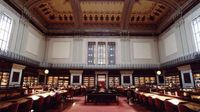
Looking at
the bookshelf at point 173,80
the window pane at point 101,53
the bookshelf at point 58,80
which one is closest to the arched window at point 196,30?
the bookshelf at point 173,80

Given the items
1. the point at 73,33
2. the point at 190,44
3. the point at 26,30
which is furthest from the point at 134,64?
the point at 26,30

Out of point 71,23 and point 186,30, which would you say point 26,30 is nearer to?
point 71,23

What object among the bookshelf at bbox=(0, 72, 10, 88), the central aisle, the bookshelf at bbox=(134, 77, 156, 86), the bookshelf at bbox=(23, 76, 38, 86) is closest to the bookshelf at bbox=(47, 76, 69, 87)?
the bookshelf at bbox=(23, 76, 38, 86)

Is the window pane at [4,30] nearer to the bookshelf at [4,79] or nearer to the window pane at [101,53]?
the bookshelf at [4,79]

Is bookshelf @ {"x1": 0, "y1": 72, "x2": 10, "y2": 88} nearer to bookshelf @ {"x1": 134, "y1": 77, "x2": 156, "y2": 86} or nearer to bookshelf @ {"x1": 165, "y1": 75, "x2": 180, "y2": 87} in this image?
bookshelf @ {"x1": 134, "y1": 77, "x2": 156, "y2": 86}

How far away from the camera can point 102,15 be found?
15469 mm

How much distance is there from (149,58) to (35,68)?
42.5 ft

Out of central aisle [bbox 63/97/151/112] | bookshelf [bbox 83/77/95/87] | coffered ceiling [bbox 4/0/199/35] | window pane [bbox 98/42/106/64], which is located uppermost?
coffered ceiling [bbox 4/0/199/35]

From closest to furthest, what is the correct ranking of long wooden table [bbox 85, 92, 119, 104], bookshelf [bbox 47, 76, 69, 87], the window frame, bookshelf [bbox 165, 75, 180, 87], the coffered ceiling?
long wooden table [bbox 85, 92, 119, 104], the window frame, bookshelf [bbox 165, 75, 180, 87], the coffered ceiling, bookshelf [bbox 47, 76, 69, 87]

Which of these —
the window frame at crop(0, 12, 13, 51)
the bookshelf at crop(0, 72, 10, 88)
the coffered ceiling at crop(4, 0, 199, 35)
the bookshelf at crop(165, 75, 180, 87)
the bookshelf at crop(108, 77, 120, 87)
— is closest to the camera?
the bookshelf at crop(0, 72, 10, 88)

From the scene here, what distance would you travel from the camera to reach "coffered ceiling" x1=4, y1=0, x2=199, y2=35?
A: 12.2 metres

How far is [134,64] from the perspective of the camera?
Result: 15328mm

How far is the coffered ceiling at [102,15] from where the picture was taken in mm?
12188

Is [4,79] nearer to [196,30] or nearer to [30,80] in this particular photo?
[30,80]
